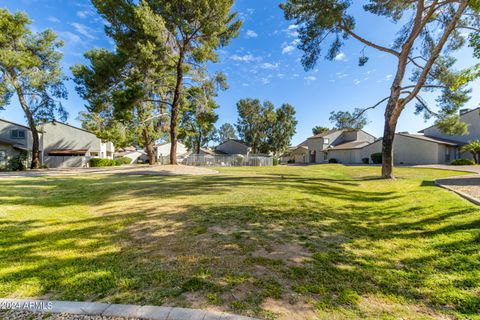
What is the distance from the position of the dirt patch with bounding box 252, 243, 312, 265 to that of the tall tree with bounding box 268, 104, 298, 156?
4089cm

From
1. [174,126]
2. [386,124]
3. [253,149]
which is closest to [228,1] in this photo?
[174,126]

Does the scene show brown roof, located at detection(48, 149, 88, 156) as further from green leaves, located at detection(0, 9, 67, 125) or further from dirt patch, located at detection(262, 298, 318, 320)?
dirt patch, located at detection(262, 298, 318, 320)

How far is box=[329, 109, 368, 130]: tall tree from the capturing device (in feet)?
47.0

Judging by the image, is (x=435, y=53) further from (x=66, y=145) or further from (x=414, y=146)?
(x=66, y=145)

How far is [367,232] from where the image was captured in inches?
174

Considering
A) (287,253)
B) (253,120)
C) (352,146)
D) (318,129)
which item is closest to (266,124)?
(253,120)

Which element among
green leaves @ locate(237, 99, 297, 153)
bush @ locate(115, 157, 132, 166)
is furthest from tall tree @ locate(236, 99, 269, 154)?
bush @ locate(115, 157, 132, 166)

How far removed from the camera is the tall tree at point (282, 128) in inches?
1709

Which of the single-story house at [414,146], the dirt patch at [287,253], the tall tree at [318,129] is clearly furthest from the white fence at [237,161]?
the tall tree at [318,129]

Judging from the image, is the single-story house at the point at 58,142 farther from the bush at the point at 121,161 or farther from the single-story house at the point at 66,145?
the bush at the point at 121,161

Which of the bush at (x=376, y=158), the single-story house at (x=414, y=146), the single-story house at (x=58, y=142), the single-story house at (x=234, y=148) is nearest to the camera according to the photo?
the single-story house at (x=58, y=142)

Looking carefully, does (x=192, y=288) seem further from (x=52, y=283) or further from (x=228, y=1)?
(x=228, y=1)

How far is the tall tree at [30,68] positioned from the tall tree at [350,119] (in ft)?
84.6

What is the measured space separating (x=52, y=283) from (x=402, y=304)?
387cm
